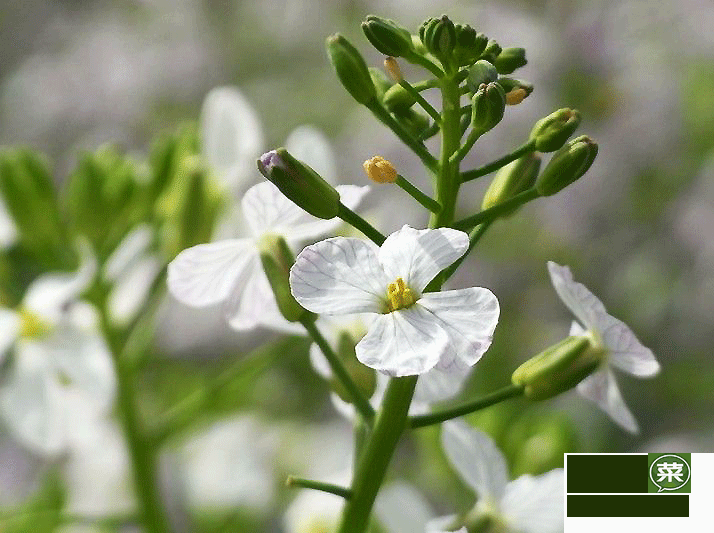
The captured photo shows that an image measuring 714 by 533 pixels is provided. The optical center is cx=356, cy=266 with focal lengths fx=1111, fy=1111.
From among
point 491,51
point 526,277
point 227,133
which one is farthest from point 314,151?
point 526,277

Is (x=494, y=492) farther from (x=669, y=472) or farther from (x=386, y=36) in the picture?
(x=386, y=36)

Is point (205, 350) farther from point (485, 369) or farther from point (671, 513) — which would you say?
point (671, 513)

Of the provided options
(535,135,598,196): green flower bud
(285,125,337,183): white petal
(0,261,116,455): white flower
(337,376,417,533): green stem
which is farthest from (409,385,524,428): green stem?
(0,261,116,455): white flower

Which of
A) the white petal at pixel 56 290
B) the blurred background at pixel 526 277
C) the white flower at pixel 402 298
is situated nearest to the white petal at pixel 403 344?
the white flower at pixel 402 298

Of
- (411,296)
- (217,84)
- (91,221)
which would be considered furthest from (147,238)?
(217,84)

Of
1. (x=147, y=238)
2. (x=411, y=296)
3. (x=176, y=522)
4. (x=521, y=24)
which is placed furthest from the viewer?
(x=521, y=24)
